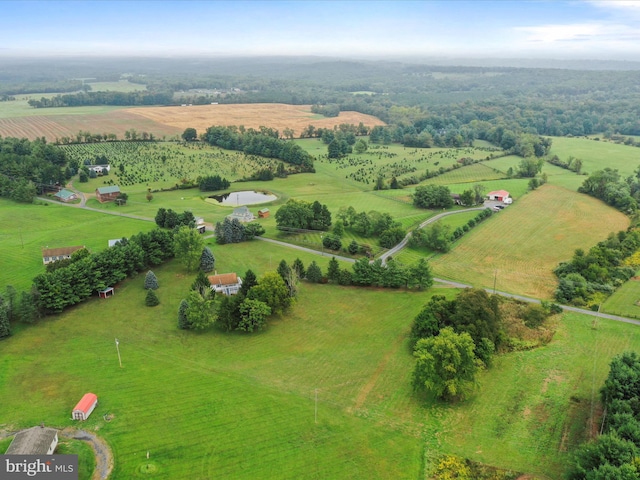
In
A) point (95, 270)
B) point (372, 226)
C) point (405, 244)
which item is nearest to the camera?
point (95, 270)

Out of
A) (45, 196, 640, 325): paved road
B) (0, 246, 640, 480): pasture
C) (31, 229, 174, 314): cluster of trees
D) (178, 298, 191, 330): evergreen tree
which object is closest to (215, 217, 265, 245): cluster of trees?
(45, 196, 640, 325): paved road

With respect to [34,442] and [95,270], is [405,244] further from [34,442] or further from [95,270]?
[34,442]

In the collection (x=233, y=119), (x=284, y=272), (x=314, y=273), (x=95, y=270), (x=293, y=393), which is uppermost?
(x=233, y=119)

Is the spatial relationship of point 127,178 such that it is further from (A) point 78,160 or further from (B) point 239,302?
(B) point 239,302

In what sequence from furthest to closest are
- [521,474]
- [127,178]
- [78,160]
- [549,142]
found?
[549,142] → [78,160] → [127,178] → [521,474]

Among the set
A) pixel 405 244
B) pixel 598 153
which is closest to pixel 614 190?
pixel 405 244

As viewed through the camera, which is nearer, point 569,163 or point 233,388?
point 233,388

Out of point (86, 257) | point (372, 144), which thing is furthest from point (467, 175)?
point (86, 257)

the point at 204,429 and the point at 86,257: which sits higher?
the point at 86,257
